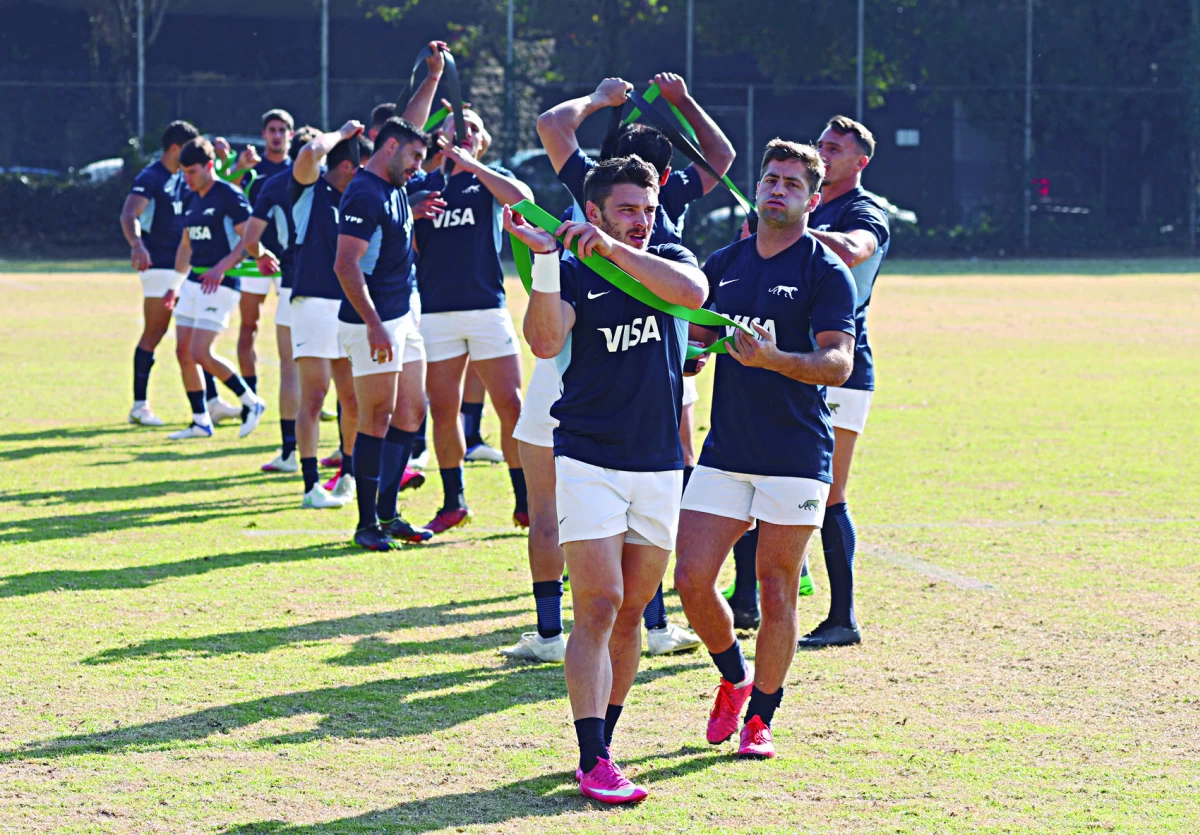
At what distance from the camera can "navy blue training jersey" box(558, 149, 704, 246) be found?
674 cm

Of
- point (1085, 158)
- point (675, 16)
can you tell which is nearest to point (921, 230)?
point (1085, 158)

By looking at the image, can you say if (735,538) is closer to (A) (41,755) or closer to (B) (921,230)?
(A) (41,755)

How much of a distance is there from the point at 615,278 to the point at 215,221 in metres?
8.77

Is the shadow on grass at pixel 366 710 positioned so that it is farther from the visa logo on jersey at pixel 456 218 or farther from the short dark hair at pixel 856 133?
the visa logo on jersey at pixel 456 218

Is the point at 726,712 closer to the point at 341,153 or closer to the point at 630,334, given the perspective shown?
the point at 630,334

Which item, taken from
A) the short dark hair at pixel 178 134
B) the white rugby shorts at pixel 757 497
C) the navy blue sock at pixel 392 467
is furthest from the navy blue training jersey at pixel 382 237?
the short dark hair at pixel 178 134

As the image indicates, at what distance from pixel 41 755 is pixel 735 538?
8.22 ft

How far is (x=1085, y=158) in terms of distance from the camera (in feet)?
133

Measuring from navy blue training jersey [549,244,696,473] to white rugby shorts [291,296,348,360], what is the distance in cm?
501

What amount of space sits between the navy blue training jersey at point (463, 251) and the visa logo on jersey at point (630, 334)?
370 cm

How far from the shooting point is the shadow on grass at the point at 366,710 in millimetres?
5547

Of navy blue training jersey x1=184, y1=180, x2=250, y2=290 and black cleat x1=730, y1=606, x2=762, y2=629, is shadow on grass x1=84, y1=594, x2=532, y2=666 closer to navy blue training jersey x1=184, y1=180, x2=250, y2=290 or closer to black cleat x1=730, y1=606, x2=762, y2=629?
black cleat x1=730, y1=606, x2=762, y2=629

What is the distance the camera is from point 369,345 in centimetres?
881

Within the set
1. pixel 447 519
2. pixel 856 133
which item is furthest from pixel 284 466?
pixel 856 133
